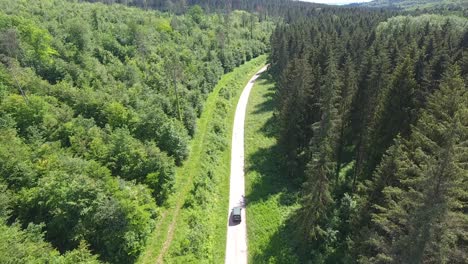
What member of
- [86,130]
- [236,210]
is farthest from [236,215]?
[86,130]

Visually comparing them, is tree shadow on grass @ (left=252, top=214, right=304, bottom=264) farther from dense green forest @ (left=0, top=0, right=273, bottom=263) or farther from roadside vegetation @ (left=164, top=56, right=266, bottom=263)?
dense green forest @ (left=0, top=0, right=273, bottom=263)

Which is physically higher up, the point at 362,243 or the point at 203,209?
the point at 362,243

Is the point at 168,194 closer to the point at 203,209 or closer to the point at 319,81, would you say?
the point at 203,209

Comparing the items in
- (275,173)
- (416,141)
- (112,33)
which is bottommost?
(275,173)

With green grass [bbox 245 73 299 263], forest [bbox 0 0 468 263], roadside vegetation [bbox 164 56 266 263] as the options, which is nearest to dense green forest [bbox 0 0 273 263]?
forest [bbox 0 0 468 263]

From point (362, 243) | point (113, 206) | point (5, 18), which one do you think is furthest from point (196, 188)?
point (5, 18)

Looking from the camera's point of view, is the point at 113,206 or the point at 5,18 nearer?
the point at 113,206

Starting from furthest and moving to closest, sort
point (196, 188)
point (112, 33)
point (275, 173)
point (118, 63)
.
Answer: point (112, 33), point (118, 63), point (275, 173), point (196, 188)

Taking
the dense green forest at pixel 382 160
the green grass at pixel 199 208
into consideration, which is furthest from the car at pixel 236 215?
the dense green forest at pixel 382 160

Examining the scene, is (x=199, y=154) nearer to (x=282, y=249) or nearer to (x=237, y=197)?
(x=237, y=197)
